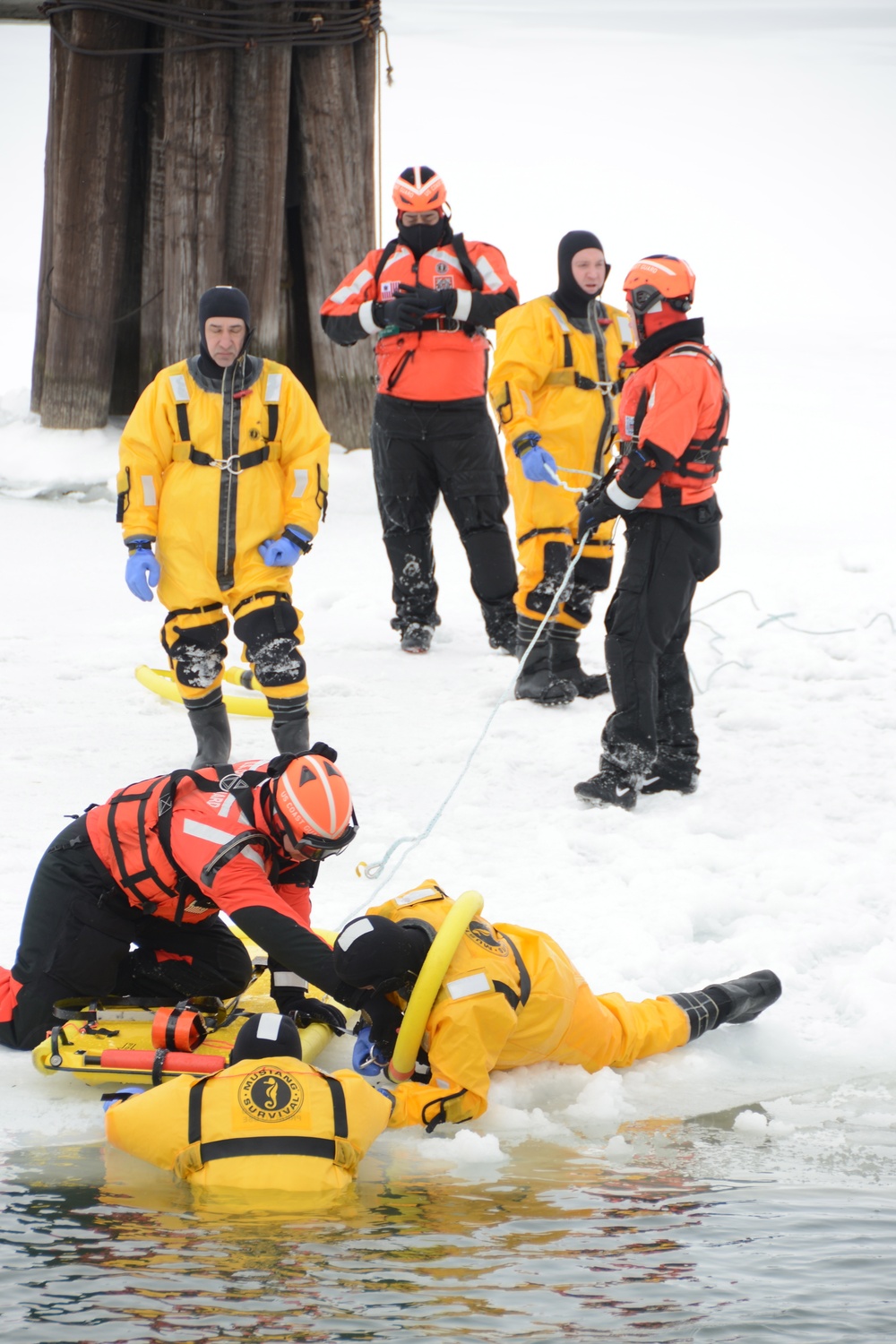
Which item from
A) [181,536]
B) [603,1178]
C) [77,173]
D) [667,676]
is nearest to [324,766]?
[603,1178]

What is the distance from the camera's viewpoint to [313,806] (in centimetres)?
360

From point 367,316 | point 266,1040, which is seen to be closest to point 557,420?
point 367,316

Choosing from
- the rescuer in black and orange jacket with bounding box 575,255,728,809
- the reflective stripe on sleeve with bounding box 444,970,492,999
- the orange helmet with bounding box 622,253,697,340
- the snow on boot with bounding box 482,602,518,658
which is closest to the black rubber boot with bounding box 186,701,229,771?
the rescuer in black and orange jacket with bounding box 575,255,728,809

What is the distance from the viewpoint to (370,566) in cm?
897

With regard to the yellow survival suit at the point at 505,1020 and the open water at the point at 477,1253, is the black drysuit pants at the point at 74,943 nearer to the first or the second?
the open water at the point at 477,1253

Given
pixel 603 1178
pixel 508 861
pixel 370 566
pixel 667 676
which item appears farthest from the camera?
pixel 370 566

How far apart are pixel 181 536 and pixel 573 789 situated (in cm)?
181

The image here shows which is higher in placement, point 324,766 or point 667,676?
point 667,676

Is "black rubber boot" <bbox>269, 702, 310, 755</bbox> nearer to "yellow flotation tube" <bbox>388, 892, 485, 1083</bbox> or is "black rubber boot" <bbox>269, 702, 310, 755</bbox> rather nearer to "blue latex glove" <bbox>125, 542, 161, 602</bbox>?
"blue latex glove" <bbox>125, 542, 161, 602</bbox>

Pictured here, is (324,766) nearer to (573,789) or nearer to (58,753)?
(573,789)

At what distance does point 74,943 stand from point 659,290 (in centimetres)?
299

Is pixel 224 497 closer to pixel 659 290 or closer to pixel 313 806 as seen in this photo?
pixel 659 290

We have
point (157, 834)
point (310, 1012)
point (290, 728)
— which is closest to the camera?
point (157, 834)

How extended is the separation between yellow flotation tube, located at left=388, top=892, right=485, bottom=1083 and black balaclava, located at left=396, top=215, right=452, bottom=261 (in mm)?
4028
